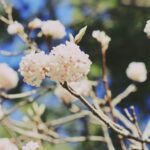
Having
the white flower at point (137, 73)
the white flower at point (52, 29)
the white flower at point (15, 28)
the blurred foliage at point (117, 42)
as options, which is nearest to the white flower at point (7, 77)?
the white flower at point (15, 28)

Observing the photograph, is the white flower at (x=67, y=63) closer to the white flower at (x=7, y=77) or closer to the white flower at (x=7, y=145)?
the white flower at (x=7, y=145)

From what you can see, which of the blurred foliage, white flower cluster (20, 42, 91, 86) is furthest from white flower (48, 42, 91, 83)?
the blurred foliage

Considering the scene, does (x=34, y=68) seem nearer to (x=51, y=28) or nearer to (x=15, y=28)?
(x=51, y=28)

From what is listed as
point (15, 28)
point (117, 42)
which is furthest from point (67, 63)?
point (117, 42)

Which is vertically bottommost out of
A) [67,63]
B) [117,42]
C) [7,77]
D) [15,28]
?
[67,63]

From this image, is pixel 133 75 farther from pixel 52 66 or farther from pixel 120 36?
pixel 120 36

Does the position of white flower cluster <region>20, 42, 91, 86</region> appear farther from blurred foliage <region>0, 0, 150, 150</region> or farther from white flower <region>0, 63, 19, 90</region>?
blurred foliage <region>0, 0, 150, 150</region>
